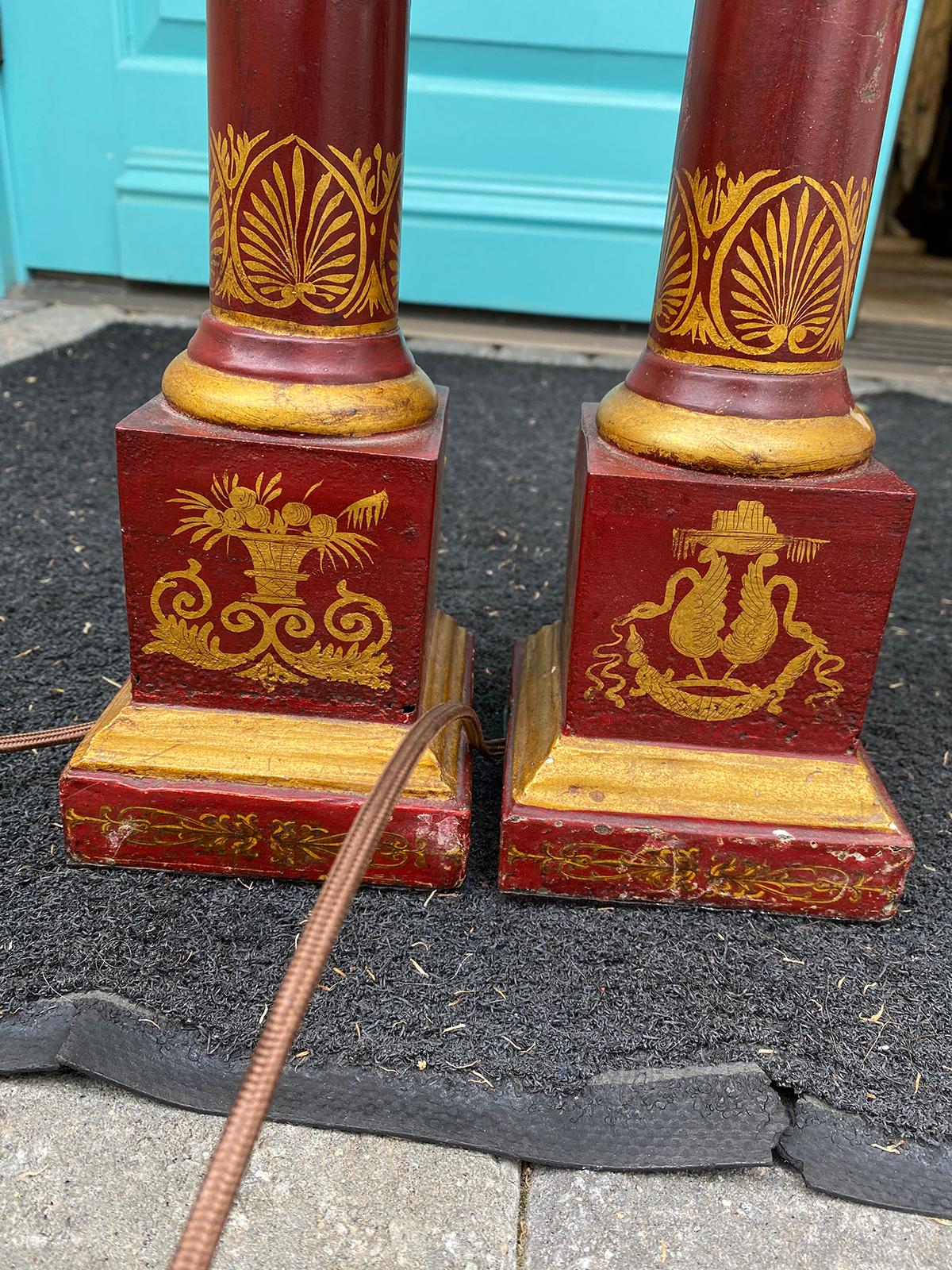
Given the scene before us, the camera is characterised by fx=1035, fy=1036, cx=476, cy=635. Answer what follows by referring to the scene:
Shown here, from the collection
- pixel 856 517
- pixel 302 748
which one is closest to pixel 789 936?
pixel 856 517

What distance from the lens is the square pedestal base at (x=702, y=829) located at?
1.07m

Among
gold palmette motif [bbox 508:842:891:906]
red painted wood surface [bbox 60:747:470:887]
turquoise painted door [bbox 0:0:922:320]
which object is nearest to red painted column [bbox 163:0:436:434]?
red painted wood surface [bbox 60:747:470:887]

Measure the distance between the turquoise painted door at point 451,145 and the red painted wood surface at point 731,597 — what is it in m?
2.18

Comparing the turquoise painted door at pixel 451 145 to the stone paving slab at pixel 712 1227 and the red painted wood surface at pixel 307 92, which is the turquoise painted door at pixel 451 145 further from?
the stone paving slab at pixel 712 1227

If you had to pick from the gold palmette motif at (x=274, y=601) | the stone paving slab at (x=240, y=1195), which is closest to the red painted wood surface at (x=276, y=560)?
the gold palmette motif at (x=274, y=601)

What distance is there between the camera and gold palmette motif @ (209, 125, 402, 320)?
0.97 m

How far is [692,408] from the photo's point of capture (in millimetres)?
1026

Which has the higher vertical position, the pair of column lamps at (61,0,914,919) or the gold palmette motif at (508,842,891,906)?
the pair of column lamps at (61,0,914,919)

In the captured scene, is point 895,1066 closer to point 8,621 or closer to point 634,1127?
point 634,1127

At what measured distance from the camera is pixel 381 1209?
2.55ft

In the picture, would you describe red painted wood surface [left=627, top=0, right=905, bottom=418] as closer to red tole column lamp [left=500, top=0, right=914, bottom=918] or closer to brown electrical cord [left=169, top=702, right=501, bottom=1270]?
red tole column lamp [left=500, top=0, right=914, bottom=918]

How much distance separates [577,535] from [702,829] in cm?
34

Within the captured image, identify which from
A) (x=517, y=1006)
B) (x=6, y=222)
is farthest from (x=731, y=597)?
(x=6, y=222)

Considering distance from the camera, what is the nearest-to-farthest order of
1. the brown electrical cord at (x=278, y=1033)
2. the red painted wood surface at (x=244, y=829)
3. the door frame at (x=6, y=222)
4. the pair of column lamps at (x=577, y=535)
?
the brown electrical cord at (x=278, y=1033)
the pair of column lamps at (x=577, y=535)
the red painted wood surface at (x=244, y=829)
the door frame at (x=6, y=222)
